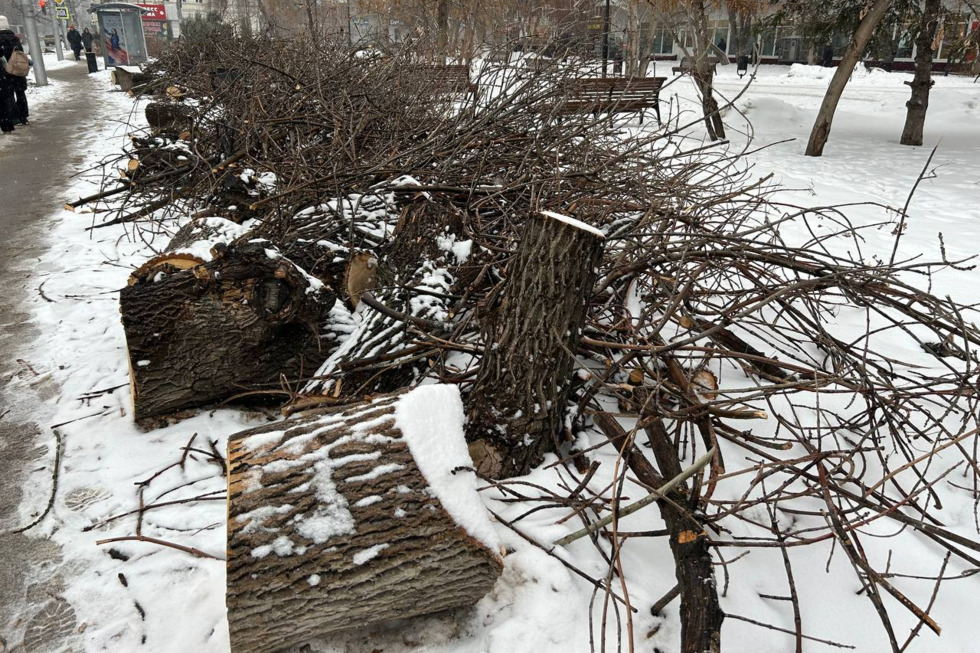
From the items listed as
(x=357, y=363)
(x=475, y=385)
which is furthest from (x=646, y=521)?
(x=357, y=363)

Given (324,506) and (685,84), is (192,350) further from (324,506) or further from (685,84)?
(685,84)

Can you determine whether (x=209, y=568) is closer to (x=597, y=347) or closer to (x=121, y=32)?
(x=597, y=347)

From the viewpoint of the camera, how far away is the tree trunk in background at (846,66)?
9.19m

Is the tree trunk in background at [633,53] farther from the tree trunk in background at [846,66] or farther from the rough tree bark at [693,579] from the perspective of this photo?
the rough tree bark at [693,579]

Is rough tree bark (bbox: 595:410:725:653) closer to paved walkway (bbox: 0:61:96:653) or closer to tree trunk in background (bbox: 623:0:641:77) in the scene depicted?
paved walkway (bbox: 0:61:96:653)

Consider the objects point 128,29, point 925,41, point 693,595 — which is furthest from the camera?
point 128,29

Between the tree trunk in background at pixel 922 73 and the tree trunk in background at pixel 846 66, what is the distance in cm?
82

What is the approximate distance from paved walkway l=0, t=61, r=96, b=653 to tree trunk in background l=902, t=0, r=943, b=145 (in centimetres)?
1234

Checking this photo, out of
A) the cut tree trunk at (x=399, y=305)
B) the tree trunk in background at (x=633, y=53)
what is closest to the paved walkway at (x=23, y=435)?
the cut tree trunk at (x=399, y=305)

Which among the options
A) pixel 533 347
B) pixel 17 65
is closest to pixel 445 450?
pixel 533 347

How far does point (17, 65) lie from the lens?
10.0 metres

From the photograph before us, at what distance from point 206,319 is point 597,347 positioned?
181 centimetres

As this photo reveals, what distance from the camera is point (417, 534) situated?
5.77ft

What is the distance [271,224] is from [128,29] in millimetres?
23241
